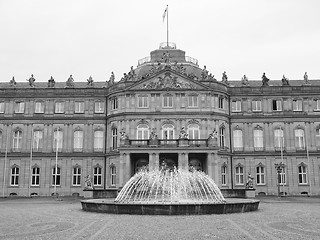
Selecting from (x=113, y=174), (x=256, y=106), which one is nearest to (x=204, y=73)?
(x=256, y=106)

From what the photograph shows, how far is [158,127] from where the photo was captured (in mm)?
56625

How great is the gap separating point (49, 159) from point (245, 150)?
96.4ft

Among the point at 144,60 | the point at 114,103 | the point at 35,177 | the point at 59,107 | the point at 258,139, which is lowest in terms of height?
the point at 35,177

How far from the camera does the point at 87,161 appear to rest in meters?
60.0

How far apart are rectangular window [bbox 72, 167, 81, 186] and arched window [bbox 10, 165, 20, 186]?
27.1 feet

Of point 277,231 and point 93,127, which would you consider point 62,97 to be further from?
point 277,231

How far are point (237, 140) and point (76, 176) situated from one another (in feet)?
81.1

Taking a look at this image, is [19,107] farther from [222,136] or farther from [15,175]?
[222,136]

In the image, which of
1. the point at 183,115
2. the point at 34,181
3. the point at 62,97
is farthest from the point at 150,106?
the point at 34,181

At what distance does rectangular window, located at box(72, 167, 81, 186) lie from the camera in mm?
59353

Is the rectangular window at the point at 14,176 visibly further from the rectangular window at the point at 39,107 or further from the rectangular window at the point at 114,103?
the rectangular window at the point at 114,103

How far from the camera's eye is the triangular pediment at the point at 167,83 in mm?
57094

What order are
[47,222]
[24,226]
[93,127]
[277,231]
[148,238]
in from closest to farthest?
[148,238]
[277,231]
[24,226]
[47,222]
[93,127]

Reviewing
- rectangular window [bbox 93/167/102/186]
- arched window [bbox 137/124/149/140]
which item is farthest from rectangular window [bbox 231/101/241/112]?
rectangular window [bbox 93/167/102/186]
